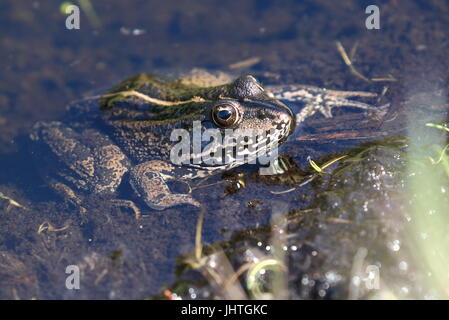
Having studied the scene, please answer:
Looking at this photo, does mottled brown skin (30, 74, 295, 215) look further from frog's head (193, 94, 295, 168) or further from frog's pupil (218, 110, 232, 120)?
frog's pupil (218, 110, 232, 120)

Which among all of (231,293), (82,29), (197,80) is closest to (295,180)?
(231,293)

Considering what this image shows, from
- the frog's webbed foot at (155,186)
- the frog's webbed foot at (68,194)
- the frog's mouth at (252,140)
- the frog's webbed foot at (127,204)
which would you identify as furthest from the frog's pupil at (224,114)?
the frog's webbed foot at (68,194)

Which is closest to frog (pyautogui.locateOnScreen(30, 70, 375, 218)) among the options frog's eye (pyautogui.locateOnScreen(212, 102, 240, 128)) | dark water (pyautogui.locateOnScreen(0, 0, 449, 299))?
frog's eye (pyautogui.locateOnScreen(212, 102, 240, 128))

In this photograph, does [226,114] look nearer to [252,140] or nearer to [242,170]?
[252,140]
